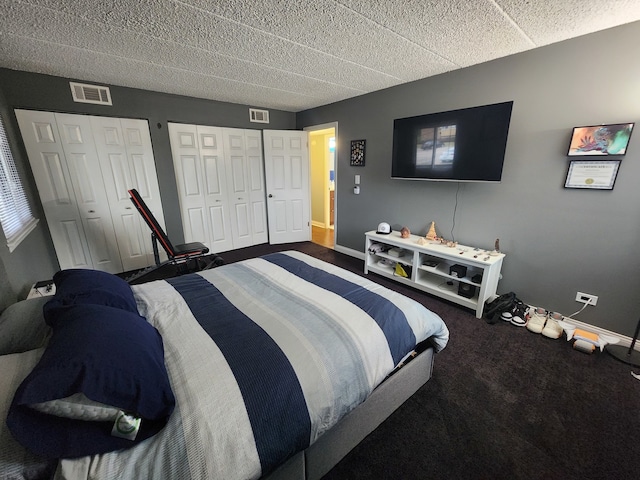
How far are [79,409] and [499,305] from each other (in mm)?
2976

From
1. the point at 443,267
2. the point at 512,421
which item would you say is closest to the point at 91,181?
the point at 443,267

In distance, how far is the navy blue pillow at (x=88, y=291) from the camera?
1.17m

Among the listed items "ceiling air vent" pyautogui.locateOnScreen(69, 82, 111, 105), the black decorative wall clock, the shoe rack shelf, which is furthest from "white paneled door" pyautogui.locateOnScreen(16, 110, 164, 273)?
the shoe rack shelf

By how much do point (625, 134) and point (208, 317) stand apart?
3110 millimetres

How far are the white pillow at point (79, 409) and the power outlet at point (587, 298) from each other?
3247mm

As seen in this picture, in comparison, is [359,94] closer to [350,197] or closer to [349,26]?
[350,197]

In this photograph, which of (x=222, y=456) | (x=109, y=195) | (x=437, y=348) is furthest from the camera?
(x=109, y=195)

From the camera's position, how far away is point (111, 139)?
3.28m

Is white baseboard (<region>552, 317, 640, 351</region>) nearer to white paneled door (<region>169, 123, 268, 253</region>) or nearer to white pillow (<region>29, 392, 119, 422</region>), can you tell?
white pillow (<region>29, 392, 119, 422</region>)

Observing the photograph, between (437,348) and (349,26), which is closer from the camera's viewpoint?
(437,348)

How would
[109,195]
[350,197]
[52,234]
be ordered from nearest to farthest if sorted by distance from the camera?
[52,234] → [109,195] → [350,197]

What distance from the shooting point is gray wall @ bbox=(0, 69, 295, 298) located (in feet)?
7.69

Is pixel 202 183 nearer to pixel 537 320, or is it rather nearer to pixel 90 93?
pixel 90 93

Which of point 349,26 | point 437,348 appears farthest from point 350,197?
point 437,348
